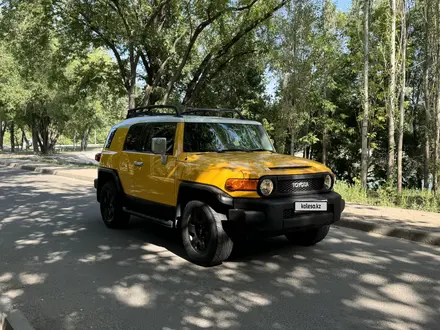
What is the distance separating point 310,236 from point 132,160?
303cm

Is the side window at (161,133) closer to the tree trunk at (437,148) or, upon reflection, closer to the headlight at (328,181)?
the headlight at (328,181)

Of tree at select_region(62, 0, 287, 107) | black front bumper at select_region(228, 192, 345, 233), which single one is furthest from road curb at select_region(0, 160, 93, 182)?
black front bumper at select_region(228, 192, 345, 233)

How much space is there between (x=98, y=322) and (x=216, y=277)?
1.53 metres

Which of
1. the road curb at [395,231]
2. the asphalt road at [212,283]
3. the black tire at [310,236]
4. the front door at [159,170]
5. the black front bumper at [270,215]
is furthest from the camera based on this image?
the road curb at [395,231]

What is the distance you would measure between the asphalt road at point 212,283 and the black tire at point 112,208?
206 mm

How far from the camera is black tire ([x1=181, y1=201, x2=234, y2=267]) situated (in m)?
4.75

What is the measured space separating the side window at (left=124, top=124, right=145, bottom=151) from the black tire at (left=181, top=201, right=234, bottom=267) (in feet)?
6.09

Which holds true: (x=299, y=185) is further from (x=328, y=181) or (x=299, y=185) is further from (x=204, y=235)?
(x=204, y=235)

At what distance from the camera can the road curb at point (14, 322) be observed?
304cm

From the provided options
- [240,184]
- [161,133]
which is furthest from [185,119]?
[240,184]

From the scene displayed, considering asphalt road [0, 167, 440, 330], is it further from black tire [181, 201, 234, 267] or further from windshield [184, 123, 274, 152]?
windshield [184, 123, 274, 152]

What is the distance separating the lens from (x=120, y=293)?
4113 millimetres

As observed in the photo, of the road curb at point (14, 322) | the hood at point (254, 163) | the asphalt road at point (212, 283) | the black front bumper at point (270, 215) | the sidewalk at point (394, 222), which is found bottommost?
the asphalt road at point (212, 283)

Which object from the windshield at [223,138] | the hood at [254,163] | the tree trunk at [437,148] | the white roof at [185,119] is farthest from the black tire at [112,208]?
the tree trunk at [437,148]
